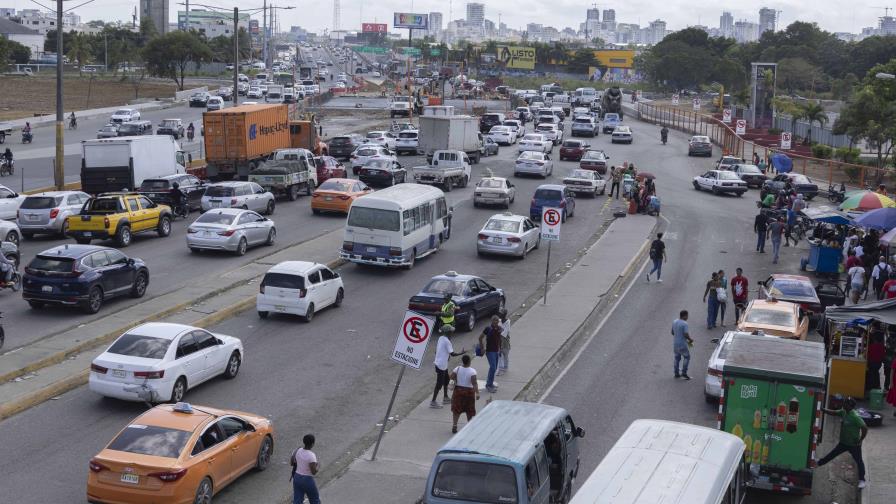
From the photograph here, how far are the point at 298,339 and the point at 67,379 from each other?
591 centimetres

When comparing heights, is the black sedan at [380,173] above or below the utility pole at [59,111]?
below

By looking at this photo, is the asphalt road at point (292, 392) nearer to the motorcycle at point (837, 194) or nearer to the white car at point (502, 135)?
the motorcycle at point (837, 194)

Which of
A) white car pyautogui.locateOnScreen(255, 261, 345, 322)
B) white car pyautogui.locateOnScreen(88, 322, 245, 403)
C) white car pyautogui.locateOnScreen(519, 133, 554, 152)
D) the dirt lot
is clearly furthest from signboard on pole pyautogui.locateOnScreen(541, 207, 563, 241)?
the dirt lot

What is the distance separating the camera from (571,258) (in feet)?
119

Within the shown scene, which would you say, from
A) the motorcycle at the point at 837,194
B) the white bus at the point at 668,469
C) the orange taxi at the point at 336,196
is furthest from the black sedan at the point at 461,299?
the motorcycle at the point at 837,194

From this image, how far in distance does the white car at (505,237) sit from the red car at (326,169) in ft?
53.8

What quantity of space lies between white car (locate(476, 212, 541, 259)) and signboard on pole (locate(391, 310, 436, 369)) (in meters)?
18.2

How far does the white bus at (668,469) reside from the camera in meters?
10.8

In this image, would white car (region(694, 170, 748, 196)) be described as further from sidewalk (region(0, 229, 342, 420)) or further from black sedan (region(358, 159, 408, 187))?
sidewalk (region(0, 229, 342, 420))

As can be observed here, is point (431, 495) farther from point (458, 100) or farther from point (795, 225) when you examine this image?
point (458, 100)

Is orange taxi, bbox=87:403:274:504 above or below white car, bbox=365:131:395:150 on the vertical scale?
below

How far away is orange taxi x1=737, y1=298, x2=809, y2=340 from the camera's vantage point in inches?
886

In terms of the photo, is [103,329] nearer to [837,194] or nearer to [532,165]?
[532,165]

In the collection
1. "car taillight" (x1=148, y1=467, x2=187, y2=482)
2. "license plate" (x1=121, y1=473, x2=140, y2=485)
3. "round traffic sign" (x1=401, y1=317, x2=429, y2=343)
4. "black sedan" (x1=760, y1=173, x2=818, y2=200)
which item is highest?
"black sedan" (x1=760, y1=173, x2=818, y2=200)
